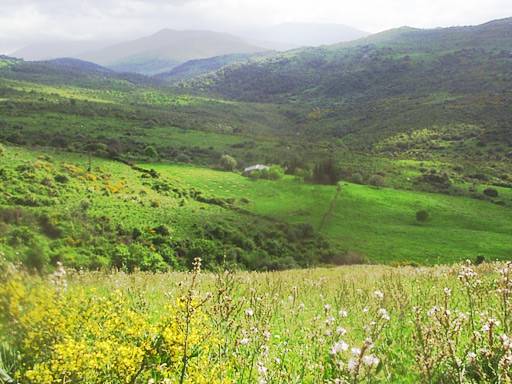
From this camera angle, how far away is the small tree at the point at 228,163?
88550 mm

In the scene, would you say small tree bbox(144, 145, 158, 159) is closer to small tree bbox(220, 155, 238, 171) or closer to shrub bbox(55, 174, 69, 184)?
small tree bbox(220, 155, 238, 171)

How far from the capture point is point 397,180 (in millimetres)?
84750

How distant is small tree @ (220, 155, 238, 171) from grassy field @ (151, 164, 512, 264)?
8.66 m

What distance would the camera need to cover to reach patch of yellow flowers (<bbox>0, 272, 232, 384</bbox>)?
324cm

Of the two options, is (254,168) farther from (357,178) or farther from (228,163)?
(357,178)

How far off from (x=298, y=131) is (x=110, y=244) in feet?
449

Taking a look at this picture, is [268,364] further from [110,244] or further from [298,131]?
[298,131]

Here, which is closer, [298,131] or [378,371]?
[378,371]

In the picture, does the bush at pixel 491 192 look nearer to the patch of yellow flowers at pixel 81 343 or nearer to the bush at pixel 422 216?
the bush at pixel 422 216

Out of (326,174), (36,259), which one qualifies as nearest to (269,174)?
(326,174)

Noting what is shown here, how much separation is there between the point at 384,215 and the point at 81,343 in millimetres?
63233

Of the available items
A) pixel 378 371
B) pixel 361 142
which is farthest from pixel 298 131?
pixel 378 371

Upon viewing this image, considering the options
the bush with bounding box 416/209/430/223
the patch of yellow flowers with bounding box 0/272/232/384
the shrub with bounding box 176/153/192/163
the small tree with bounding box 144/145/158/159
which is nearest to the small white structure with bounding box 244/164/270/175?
the shrub with bounding box 176/153/192/163

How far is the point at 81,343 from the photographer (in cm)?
337
